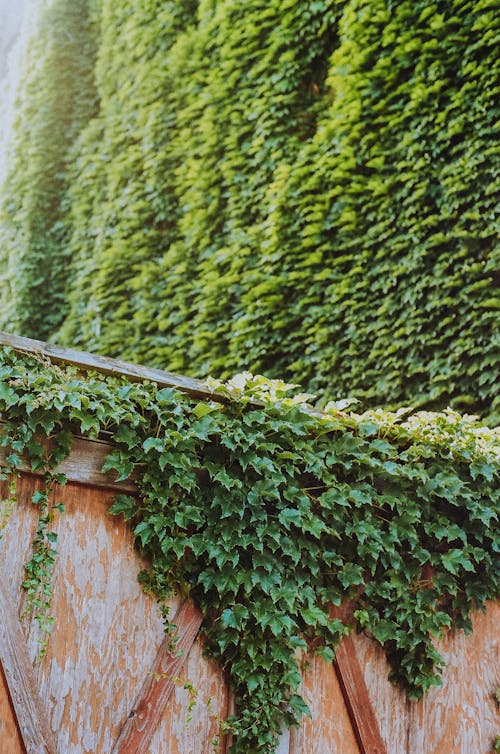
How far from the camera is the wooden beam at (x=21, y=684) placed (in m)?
2.71

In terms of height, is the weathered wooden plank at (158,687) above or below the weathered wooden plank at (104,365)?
below

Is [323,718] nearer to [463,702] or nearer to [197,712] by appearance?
[197,712]

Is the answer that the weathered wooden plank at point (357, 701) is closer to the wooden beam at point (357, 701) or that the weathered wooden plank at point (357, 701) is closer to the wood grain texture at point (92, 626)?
the wooden beam at point (357, 701)

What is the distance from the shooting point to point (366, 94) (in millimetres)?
6250

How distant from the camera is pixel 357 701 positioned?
11.1 feet

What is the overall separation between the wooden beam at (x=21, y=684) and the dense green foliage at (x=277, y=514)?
0.15 m

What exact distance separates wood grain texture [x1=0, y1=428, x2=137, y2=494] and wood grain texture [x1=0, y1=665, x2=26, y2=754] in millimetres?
758

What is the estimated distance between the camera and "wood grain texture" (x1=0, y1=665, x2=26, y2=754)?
8.82 ft

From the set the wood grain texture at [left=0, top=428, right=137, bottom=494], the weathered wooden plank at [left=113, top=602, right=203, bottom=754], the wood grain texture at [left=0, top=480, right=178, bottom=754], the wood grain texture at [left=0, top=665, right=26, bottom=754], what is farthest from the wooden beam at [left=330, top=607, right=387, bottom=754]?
the wood grain texture at [left=0, top=665, right=26, bottom=754]

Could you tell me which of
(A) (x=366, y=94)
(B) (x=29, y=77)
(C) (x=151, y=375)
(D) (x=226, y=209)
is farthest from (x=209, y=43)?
(C) (x=151, y=375)

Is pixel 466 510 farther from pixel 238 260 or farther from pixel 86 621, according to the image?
pixel 238 260

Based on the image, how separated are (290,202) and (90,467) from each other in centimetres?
414

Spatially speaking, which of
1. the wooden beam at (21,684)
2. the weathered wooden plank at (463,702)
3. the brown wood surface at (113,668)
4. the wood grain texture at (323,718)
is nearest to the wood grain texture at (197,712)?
the brown wood surface at (113,668)

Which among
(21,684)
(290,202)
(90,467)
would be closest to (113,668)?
(21,684)
